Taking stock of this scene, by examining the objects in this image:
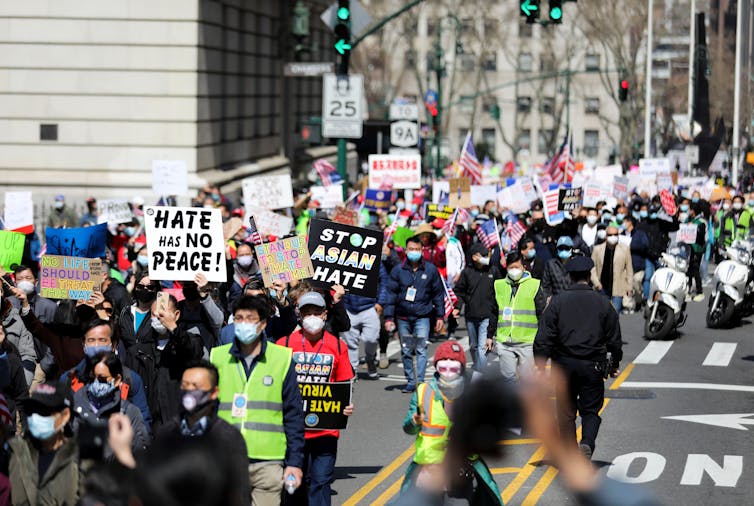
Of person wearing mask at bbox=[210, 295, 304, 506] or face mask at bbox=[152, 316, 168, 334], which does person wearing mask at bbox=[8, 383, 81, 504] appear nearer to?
person wearing mask at bbox=[210, 295, 304, 506]

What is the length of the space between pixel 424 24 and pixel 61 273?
269ft

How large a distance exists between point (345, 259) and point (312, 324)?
10.3 ft

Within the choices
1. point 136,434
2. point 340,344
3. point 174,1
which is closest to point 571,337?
point 340,344

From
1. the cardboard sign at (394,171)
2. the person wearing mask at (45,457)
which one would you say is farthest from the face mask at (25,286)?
the cardboard sign at (394,171)

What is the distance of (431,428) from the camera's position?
9281 millimetres

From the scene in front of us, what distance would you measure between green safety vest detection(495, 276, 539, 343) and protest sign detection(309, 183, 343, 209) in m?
11.5

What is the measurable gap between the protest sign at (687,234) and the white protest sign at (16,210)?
11.4m

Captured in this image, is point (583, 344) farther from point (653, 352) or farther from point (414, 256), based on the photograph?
point (653, 352)

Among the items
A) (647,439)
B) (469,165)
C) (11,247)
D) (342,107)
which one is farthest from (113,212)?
(647,439)

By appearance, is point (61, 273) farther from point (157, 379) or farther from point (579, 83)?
point (579, 83)

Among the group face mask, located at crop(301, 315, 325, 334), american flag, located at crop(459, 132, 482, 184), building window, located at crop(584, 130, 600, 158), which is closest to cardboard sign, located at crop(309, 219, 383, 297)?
face mask, located at crop(301, 315, 325, 334)

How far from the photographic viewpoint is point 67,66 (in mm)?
33750

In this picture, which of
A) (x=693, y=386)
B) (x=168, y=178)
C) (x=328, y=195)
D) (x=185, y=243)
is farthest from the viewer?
(x=328, y=195)

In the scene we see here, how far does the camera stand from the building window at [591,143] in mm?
94750
